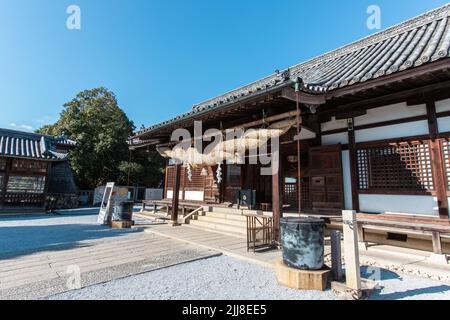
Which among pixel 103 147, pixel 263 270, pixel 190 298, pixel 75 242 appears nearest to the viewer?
pixel 190 298

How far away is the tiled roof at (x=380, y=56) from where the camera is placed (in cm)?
441

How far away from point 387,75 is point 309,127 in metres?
2.40

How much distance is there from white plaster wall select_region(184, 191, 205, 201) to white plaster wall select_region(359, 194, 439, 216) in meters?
6.96

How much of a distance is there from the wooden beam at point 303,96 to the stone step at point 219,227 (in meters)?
3.67

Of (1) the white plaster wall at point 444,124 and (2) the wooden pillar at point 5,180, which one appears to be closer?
(1) the white plaster wall at point 444,124

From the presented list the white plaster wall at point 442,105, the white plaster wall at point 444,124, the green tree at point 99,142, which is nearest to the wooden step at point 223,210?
the white plaster wall at point 444,124

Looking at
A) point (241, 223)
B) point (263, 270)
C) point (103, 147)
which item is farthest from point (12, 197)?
point (263, 270)

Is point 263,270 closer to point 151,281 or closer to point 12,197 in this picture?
point 151,281

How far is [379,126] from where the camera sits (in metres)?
5.58

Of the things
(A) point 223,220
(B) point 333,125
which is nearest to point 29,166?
(A) point 223,220

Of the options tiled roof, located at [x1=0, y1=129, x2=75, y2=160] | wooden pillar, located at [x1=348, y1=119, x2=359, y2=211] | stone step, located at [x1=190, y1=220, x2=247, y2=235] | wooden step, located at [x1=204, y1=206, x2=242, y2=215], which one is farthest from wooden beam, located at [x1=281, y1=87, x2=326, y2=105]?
tiled roof, located at [x1=0, y1=129, x2=75, y2=160]

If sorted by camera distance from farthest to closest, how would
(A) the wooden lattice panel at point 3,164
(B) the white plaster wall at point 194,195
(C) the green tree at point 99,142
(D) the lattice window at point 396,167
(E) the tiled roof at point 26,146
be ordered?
(C) the green tree at point 99,142 < (E) the tiled roof at point 26,146 < (A) the wooden lattice panel at point 3,164 < (B) the white plaster wall at point 194,195 < (D) the lattice window at point 396,167

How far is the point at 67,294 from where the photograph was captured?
121 inches

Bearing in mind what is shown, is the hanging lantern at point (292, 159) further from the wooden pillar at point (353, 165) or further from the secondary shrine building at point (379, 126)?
the wooden pillar at point (353, 165)
